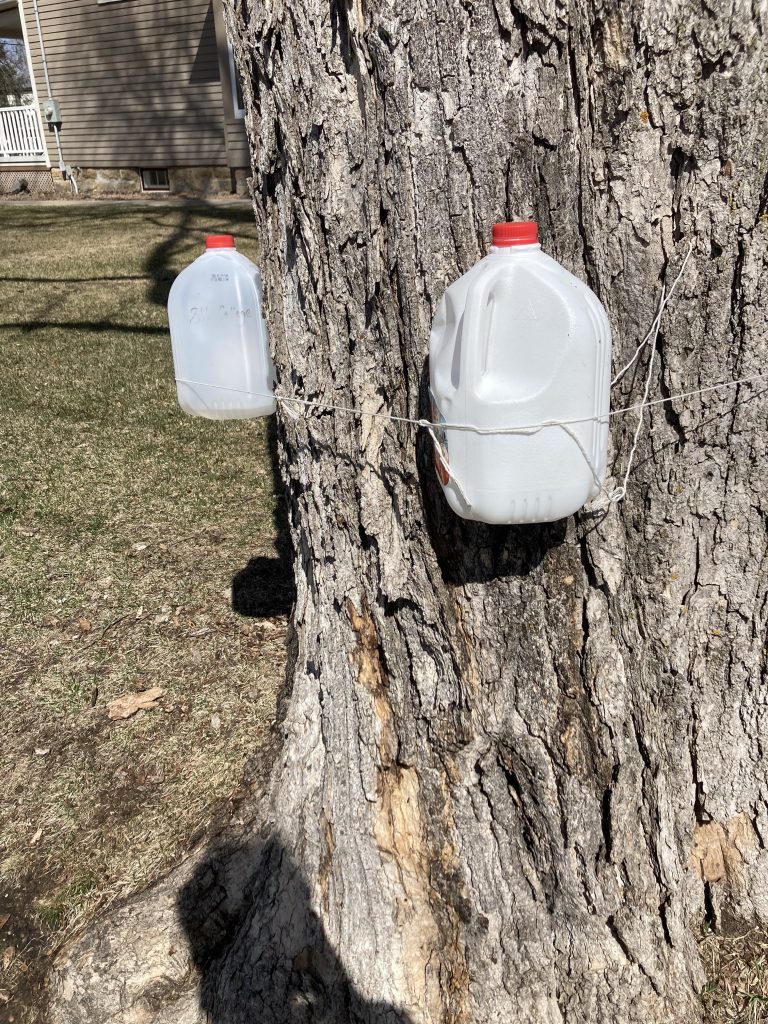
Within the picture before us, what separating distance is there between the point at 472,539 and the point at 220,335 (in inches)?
43.2

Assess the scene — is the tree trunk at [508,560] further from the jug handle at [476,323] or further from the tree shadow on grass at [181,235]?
the tree shadow on grass at [181,235]

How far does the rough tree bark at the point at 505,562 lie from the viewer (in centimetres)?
155

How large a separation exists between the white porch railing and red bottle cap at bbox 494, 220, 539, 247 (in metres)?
19.7

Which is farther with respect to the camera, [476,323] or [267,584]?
[267,584]

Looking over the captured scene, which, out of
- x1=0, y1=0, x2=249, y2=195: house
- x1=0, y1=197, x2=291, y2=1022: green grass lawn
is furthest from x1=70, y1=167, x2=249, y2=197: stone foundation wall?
x1=0, y1=197, x2=291, y2=1022: green grass lawn

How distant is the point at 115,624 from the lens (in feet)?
13.0

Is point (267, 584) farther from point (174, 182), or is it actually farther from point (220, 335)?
point (174, 182)

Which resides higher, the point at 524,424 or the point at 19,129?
the point at 19,129

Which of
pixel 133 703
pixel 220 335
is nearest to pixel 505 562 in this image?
pixel 220 335

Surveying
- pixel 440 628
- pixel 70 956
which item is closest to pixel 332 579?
pixel 440 628

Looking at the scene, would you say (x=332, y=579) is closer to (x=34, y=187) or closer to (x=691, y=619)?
(x=691, y=619)

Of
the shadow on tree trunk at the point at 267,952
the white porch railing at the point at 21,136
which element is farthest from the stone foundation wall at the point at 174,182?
the shadow on tree trunk at the point at 267,952

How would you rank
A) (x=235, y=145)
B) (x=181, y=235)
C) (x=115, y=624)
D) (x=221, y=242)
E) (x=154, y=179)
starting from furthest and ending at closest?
(x=154, y=179)
(x=235, y=145)
(x=181, y=235)
(x=115, y=624)
(x=221, y=242)

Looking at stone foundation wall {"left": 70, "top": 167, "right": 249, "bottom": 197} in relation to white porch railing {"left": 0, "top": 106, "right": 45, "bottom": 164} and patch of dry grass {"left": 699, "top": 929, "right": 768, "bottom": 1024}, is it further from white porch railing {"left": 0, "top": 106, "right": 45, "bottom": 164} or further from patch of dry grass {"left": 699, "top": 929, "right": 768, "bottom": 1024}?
patch of dry grass {"left": 699, "top": 929, "right": 768, "bottom": 1024}
